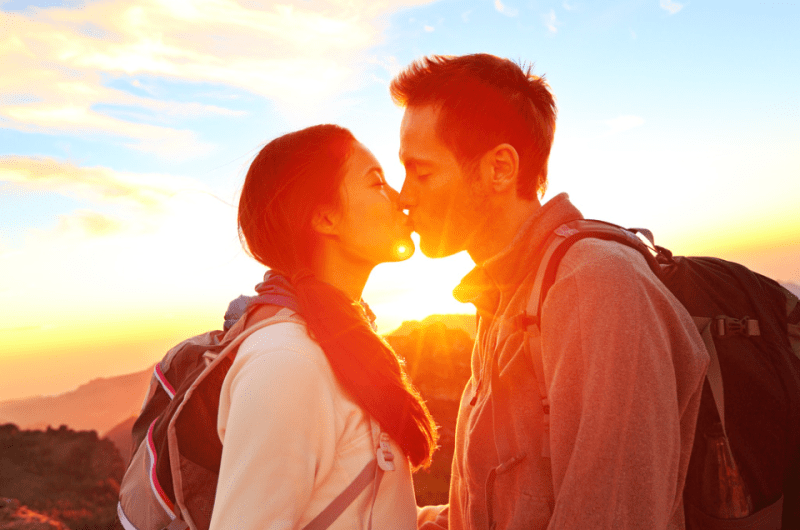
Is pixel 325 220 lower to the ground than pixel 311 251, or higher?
higher

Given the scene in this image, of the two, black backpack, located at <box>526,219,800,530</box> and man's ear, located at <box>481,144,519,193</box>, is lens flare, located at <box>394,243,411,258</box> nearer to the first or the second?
man's ear, located at <box>481,144,519,193</box>

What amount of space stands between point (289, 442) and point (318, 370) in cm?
33

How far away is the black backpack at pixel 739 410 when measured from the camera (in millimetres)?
1960

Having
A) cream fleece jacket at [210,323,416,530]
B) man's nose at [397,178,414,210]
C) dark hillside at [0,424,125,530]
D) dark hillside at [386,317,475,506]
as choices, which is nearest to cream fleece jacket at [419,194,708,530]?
cream fleece jacket at [210,323,416,530]

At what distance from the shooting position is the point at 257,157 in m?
2.77

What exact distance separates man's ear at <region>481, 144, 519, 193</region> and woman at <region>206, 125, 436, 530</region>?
635 mm

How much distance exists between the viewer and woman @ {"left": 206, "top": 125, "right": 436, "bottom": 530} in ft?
5.88

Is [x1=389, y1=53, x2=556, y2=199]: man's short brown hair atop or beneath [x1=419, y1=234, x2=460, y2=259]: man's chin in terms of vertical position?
atop

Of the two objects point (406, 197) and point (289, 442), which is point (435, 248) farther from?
point (289, 442)

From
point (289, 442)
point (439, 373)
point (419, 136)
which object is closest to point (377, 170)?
point (419, 136)

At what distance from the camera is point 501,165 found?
287cm

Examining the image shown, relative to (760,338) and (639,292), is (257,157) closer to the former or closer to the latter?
(639,292)

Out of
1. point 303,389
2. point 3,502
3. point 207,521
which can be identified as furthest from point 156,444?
point 3,502

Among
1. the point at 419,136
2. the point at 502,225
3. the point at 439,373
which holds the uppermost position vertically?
the point at 419,136
